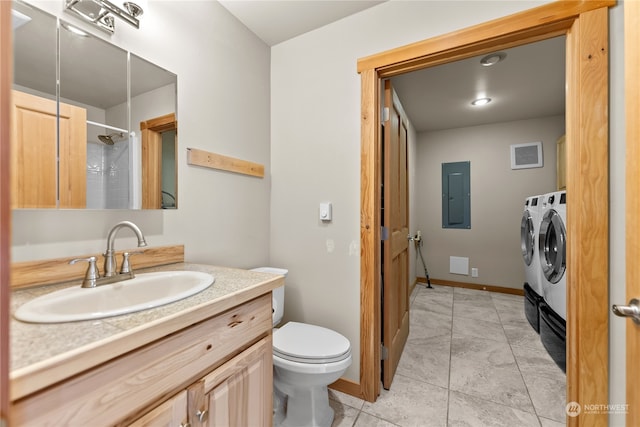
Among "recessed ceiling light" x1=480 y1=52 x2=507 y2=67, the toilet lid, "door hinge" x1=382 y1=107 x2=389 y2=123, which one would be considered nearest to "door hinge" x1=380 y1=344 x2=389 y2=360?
the toilet lid

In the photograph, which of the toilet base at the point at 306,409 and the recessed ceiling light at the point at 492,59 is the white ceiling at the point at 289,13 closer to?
the recessed ceiling light at the point at 492,59

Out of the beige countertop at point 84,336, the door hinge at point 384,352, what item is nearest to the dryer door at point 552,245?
the door hinge at point 384,352

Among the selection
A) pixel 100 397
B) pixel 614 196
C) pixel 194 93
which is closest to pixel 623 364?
pixel 614 196

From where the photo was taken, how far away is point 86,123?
3.39ft

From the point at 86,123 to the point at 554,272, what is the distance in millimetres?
2957

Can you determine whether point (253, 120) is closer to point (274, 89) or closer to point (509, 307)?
point (274, 89)

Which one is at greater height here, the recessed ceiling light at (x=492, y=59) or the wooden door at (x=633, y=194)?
the recessed ceiling light at (x=492, y=59)

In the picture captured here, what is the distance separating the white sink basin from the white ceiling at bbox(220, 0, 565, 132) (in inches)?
64.1

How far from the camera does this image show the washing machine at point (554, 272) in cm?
183

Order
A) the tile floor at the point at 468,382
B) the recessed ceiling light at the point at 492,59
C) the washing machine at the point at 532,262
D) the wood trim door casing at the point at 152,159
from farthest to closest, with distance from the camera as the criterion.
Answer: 1. the washing machine at the point at 532,262
2. the recessed ceiling light at the point at 492,59
3. the tile floor at the point at 468,382
4. the wood trim door casing at the point at 152,159

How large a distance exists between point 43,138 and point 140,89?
0.45 m

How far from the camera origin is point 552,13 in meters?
1.17

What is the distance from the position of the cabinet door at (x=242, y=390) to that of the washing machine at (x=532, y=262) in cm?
248

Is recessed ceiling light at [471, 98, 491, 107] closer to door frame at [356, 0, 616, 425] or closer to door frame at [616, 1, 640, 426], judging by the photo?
door frame at [356, 0, 616, 425]
